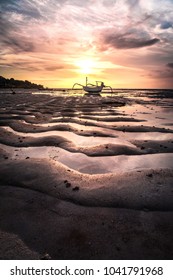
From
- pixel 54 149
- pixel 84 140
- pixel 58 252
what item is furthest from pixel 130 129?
pixel 58 252

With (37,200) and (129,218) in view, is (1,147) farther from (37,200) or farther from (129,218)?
(129,218)

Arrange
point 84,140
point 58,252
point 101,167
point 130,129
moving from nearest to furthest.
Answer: point 58,252 → point 101,167 → point 84,140 → point 130,129

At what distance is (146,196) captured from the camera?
379cm

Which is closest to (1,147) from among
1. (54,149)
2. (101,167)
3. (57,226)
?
(54,149)

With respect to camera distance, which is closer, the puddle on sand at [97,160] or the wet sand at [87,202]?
the wet sand at [87,202]

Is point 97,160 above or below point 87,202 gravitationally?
above

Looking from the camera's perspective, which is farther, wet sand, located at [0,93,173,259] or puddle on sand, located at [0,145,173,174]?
puddle on sand, located at [0,145,173,174]

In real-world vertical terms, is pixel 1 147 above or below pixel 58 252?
above

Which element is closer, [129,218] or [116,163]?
[129,218]

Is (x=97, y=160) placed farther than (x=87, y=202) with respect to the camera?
Yes

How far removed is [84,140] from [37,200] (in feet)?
12.7
